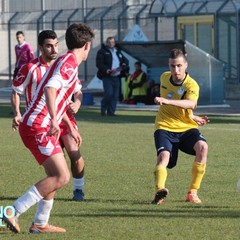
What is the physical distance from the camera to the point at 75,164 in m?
10.9

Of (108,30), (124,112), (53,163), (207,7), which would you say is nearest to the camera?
(53,163)

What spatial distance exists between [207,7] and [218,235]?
25975mm

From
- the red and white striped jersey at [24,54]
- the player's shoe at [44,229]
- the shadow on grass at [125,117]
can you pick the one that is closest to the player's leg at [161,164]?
the player's shoe at [44,229]

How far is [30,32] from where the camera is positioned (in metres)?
42.2

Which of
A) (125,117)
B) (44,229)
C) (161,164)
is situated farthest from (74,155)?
(125,117)

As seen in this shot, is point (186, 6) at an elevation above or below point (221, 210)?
above

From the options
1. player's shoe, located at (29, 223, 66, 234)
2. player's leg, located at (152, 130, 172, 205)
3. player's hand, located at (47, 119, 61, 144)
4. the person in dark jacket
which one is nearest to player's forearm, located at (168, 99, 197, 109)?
player's leg, located at (152, 130, 172, 205)

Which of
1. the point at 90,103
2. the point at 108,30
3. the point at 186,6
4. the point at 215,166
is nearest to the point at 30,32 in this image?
the point at 108,30

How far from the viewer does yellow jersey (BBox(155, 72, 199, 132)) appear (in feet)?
35.4

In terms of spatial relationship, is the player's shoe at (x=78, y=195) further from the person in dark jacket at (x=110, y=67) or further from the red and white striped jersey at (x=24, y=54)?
the person in dark jacket at (x=110, y=67)

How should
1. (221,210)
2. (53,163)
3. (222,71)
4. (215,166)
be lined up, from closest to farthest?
(53,163), (221,210), (215,166), (222,71)

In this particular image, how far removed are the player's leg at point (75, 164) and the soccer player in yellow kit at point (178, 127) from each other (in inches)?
34.0

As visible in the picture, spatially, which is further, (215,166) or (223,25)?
(223,25)

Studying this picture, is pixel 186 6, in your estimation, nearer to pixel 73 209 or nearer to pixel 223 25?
pixel 223 25
